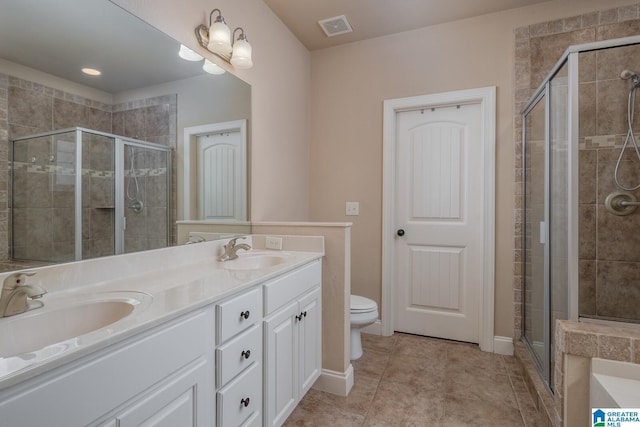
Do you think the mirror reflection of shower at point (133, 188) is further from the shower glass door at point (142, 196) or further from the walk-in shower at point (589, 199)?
the walk-in shower at point (589, 199)

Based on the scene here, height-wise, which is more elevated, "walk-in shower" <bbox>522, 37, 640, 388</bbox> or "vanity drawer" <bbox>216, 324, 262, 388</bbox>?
"walk-in shower" <bbox>522, 37, 640, 388</bbox>

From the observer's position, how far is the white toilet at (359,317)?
2.17 metres

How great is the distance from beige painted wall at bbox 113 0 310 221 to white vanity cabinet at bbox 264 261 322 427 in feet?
2.49

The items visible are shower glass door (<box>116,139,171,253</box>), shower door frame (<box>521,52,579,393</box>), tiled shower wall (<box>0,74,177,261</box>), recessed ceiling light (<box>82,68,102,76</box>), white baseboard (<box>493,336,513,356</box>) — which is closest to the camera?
tiled shower wall (<box>0,74,177,261</box>)

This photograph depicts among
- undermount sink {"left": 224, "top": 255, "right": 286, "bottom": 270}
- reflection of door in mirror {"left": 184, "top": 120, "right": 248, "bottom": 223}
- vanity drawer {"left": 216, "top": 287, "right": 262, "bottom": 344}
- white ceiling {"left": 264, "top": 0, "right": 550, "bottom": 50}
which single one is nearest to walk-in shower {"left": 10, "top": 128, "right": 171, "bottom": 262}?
reflection of door in mirror {"left": 184, "top": 120, "right": 248, "bottom": 223}

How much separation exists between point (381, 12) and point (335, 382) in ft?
8.74

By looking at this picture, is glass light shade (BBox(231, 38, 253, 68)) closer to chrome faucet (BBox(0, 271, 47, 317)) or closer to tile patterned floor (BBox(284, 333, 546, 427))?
chrome faucet (BBox(0, 271, 47, 317))

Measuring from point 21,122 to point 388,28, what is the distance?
8.42 feet

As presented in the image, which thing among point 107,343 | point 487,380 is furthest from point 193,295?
point 487,380

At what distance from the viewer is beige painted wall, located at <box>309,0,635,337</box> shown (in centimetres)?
237

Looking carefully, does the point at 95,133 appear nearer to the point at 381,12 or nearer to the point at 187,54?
the point at 187,54

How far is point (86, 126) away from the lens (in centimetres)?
115

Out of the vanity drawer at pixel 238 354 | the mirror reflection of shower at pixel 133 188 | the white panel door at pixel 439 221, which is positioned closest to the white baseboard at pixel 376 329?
the white panel door at pixel 439 221

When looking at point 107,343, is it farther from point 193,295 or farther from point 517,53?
point 517,53
